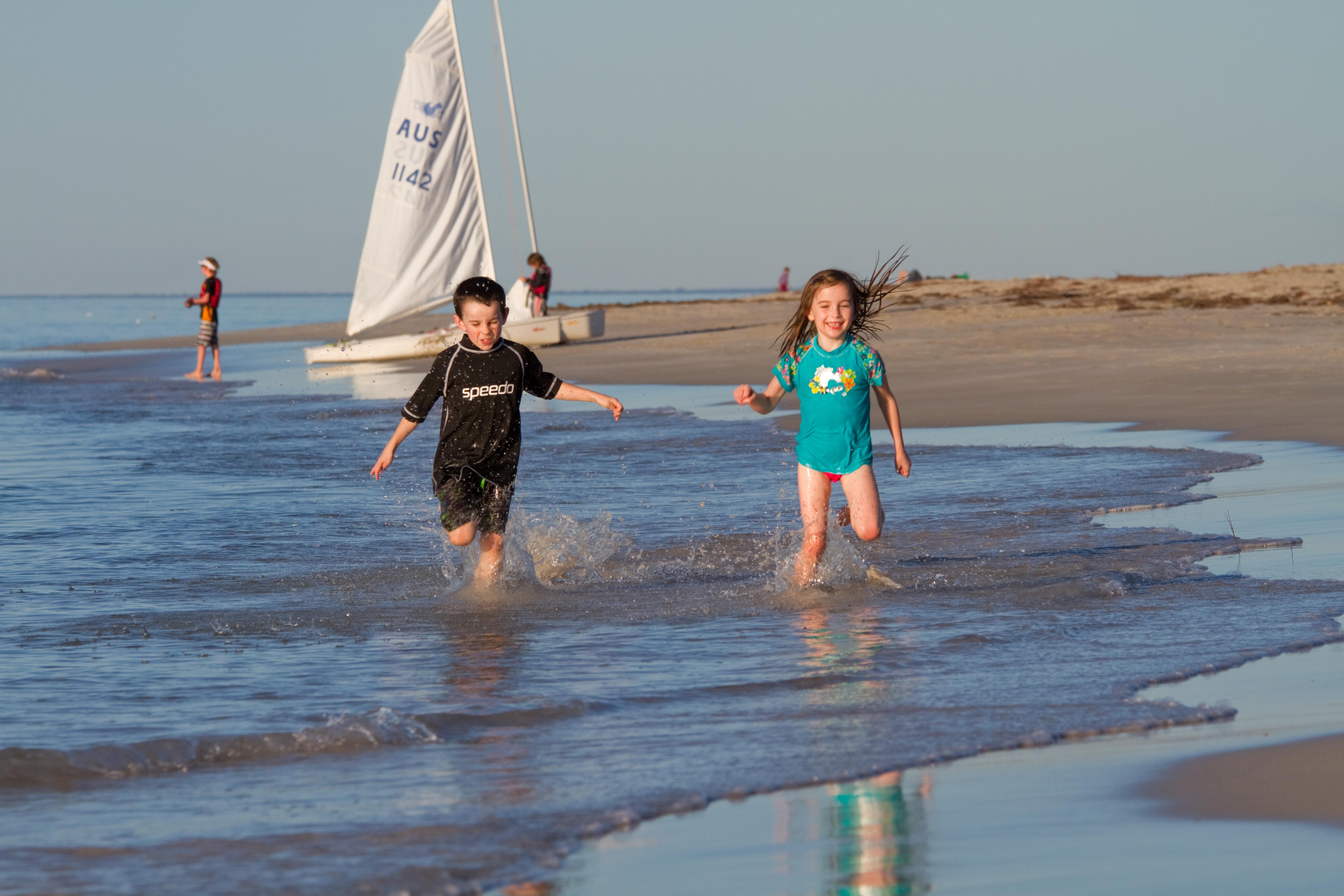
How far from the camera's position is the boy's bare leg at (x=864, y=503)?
6.60m

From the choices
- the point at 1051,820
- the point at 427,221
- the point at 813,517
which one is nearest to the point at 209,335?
the point at 427,221

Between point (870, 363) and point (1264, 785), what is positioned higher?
point (870, 363)

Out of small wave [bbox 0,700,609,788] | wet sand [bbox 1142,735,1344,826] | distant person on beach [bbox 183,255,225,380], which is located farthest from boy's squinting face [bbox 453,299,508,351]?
distant person on beach [bbox 183,255,225,380]

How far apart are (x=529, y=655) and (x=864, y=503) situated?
186cm

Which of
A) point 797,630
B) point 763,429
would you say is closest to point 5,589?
point 797,630

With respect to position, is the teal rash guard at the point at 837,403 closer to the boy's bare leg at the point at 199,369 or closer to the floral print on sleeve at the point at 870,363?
the floral print on sleeve at the point at 870,363

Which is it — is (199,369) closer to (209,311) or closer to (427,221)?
(209,311)

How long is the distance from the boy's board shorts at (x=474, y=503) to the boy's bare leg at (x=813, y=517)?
1369 mm

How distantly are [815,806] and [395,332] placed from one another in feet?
117

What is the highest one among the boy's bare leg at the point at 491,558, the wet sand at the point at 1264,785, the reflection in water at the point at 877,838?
the boy's bare leg at the point at 491,558

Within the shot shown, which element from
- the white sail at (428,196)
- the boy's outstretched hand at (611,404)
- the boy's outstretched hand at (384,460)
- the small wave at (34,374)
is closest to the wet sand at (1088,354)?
the white sail at (428,196)

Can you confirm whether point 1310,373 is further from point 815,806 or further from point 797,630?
point 815,806

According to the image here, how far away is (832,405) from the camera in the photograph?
6645 millimetres

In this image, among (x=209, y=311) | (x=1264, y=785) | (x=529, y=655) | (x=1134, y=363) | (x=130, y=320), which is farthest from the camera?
(x=130, y=320)
